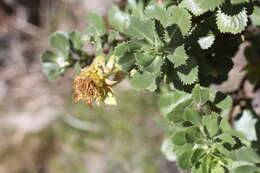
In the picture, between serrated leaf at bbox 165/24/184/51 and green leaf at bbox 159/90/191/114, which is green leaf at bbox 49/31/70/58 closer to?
green leaf at bbox 159/90/191/114

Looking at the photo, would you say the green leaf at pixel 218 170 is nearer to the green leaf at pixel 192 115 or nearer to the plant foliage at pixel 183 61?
the plant foliage at pixel 183 61

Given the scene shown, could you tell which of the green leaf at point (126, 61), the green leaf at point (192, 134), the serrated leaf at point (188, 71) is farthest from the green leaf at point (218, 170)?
the green leaf at point (126, 61)

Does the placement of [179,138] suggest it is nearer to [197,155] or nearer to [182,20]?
[197,155]

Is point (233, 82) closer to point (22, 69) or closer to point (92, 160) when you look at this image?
point (92, 160)

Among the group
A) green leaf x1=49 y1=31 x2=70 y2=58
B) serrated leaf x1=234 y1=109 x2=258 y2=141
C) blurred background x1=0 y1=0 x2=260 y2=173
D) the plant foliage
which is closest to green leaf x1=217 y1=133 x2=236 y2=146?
the plant foliage

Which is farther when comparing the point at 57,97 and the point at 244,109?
the point at 57,97

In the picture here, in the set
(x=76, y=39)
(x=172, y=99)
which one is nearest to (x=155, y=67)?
(x=172, y=99)

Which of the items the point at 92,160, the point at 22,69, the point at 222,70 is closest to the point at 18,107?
the point at 22,69
